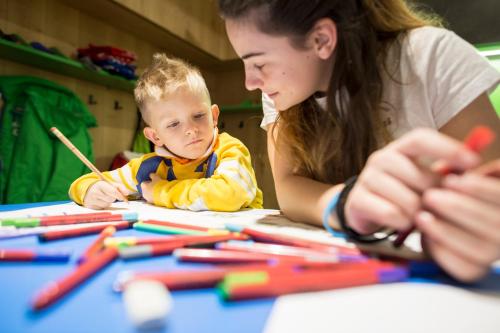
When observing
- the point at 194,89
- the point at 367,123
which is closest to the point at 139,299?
the point at 367,123

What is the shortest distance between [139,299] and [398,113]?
53 centimetres

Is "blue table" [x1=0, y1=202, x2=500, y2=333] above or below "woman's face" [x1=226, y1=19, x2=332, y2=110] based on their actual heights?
below

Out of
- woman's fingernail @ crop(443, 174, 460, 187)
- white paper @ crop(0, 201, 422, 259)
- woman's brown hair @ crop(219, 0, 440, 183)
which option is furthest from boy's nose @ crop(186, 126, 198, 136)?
woman's fingernail @ crop(443, 174, 460, 187)

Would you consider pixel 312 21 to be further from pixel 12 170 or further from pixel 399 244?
pixel 12 170

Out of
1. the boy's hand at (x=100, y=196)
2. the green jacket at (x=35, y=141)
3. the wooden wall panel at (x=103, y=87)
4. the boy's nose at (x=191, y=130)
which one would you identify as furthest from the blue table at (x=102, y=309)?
the wooden wall panel at (x=103, y=87)

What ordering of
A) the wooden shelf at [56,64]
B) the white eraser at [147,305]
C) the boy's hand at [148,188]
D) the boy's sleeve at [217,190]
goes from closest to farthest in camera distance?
the white eraser at [147,305] < the boy's sleeve at [217,190] < the boy's hand at [148,188] < the wooden shelf at [56,64]

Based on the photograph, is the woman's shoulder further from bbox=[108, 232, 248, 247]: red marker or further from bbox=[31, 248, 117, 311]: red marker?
bbox=[31, 248, 117, 311]: red marker

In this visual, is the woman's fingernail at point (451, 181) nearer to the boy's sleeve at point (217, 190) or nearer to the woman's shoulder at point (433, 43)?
the woman's shoulder at point (433, 43)

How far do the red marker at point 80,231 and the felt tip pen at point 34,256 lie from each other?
0.24 ft

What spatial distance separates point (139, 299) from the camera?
0.71ft

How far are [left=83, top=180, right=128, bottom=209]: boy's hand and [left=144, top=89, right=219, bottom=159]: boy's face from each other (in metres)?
0.20

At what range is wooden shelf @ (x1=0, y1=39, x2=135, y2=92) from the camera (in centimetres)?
135

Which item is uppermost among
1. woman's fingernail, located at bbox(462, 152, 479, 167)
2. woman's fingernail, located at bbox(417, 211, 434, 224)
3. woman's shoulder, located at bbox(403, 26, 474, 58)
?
woman's shoulder, located at bbox(403, 26, 474, 58)

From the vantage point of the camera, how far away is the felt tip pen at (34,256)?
335mm
